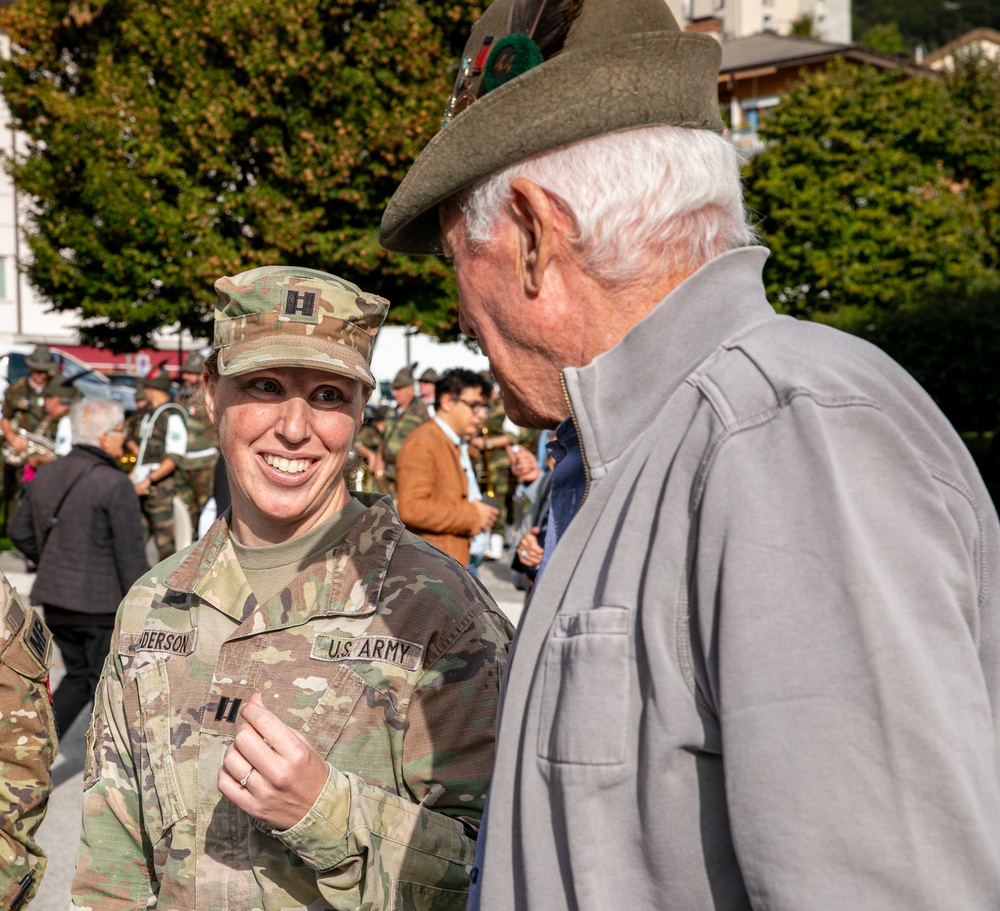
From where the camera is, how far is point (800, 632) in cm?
106

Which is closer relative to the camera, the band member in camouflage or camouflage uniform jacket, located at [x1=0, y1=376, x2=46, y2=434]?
the band member in camouflage

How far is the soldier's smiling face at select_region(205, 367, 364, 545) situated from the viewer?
2572 mm

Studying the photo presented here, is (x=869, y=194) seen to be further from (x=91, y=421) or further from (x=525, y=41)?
(x=525, y=41)

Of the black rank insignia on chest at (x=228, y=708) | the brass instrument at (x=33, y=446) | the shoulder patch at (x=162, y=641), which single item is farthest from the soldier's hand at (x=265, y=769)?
the brass instrument at (x=33, y=446)

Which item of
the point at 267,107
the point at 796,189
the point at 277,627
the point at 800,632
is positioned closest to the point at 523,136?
the point at 800,632

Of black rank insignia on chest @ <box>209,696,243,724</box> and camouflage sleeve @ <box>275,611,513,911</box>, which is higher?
black rank insignia on chest @ <box>209,696,243,724</box>

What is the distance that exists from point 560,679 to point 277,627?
1204 mm

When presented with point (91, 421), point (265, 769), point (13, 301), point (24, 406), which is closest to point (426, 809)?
point (265, 769)

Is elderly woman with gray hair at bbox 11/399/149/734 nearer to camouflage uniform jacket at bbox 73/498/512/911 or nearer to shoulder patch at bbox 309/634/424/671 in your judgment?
camouflage uniform jacket at bbox 73/498/512/911

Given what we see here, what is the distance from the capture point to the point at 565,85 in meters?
1.46

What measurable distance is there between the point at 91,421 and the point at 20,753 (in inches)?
190

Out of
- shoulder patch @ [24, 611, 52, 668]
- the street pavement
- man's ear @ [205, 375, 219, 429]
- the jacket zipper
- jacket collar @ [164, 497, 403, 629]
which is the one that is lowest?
the street pavement

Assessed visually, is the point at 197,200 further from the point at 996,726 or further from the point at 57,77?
the point at 996,726

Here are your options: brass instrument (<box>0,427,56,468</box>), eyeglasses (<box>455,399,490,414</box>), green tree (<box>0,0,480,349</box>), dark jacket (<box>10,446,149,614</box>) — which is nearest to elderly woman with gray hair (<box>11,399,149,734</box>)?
dark jacket (<box>10,446,149,614</box>)
